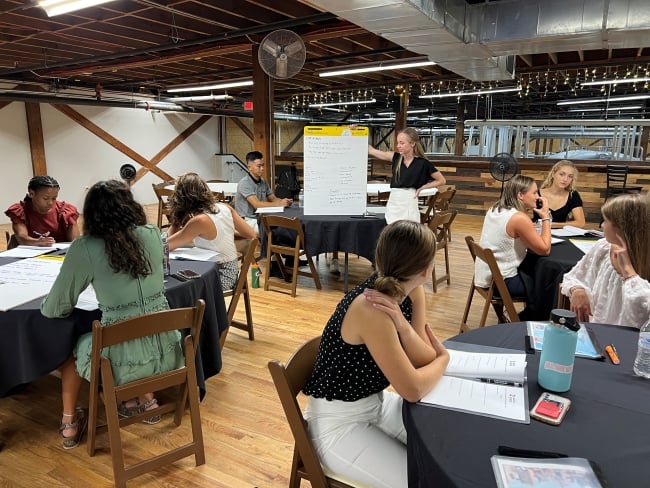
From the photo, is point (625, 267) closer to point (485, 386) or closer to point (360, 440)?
point (485, 386)

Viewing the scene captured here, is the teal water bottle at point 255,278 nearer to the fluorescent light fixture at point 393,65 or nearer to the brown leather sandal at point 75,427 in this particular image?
the brown leather sandal at point 75,427

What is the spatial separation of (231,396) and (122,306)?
40.3 inches

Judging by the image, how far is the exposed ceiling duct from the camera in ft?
12.8

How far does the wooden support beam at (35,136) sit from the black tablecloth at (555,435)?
436 inches

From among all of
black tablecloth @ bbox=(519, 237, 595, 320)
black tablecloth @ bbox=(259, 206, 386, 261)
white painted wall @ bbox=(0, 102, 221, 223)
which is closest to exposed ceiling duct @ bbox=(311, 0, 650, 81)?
black tablecloth @ bbox=(259, 206, 386, 261)

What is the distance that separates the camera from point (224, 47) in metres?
6.11

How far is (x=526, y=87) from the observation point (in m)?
10.0

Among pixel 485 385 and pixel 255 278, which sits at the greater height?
pixel 485 385

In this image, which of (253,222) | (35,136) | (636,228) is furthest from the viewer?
(35,136)

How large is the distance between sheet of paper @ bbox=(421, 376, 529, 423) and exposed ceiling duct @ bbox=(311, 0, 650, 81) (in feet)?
10.7

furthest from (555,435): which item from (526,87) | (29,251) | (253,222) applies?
(526,87)

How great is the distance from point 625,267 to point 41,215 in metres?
3.75

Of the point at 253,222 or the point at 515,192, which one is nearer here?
the point at 515,192

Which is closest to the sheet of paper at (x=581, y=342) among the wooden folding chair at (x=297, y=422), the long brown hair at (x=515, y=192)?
the wooden folding chair at (x=297, y=422)
